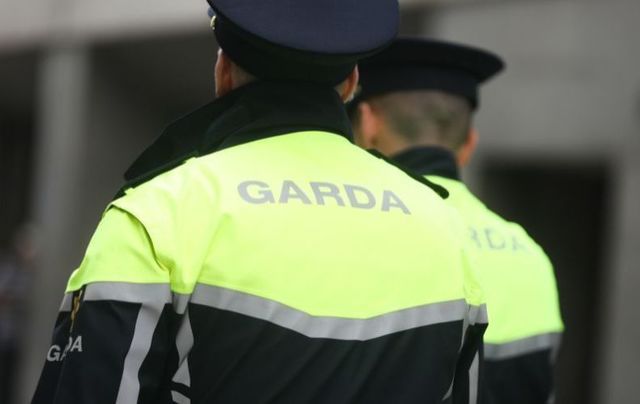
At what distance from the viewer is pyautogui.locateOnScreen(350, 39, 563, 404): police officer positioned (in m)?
3.02

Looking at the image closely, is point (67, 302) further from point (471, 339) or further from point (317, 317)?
point (471, 339)

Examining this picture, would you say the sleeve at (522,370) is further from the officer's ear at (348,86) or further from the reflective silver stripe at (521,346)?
the officer's ear at (348,86)

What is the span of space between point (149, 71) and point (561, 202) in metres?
5.45

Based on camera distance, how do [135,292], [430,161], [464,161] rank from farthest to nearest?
[464,161] < [430,161] < [135,292]

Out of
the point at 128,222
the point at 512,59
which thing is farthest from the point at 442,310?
the point at 512,59

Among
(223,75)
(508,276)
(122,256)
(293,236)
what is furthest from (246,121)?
(508,276)

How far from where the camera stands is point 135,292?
1843mm

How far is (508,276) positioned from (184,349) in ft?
4.60

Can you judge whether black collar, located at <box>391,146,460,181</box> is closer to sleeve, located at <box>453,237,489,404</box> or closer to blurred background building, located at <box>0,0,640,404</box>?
sleeve, located at <box>453,237,489,404</box>

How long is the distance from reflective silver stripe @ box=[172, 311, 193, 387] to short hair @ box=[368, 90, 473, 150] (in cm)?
163

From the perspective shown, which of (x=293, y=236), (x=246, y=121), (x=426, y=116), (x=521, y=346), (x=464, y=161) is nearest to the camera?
(x=293, y=236)

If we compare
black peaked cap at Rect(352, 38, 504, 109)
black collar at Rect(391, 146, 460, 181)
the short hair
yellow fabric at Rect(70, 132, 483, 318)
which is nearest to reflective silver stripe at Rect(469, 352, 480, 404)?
yellow fabric at Rect(70, 132, 483, 318)

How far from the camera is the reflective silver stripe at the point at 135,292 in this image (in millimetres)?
1843

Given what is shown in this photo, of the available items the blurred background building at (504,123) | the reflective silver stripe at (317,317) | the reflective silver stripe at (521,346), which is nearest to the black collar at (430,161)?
the reflective silver stripe at (521,346)
